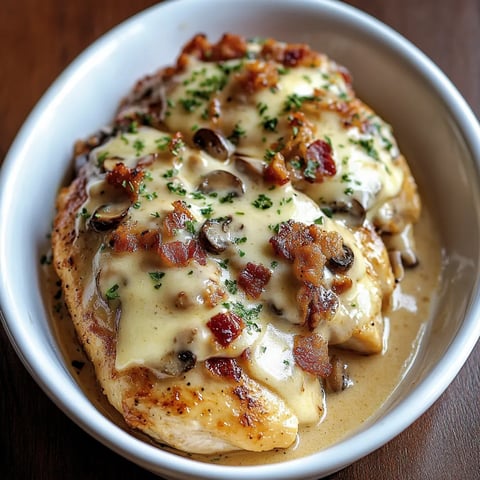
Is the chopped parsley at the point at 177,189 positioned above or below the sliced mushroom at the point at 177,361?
above

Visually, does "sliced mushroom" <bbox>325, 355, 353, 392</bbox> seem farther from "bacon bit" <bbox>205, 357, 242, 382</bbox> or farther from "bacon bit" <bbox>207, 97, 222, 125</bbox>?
"bacon bit" <bbox>207, 97, 222, 125</bbox>

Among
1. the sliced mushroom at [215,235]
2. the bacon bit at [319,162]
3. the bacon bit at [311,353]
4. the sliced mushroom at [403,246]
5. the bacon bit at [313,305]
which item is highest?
the bacon bit at [319,162]

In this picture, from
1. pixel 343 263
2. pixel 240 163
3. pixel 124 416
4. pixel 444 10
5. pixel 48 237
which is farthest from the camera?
pixel 444 10

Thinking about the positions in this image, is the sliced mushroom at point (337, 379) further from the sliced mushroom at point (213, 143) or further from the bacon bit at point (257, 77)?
the bacon bit at point (257, 77)

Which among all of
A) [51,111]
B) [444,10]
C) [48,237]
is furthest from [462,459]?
[444,10]

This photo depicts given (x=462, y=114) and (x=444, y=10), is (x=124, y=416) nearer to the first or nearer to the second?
(x=462, y=114)

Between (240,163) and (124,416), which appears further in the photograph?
(240,163)

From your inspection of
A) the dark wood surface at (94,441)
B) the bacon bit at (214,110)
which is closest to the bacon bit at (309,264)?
the dark wood surface at (94,441)

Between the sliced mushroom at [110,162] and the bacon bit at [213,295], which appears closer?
the bacon bit at [213,295]
